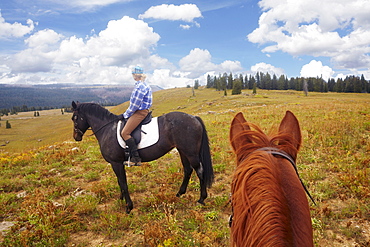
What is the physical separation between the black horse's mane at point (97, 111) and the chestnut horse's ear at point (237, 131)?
16.3ft

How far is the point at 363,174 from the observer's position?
581cm

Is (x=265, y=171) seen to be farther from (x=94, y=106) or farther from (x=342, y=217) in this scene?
(x=94, y=106)

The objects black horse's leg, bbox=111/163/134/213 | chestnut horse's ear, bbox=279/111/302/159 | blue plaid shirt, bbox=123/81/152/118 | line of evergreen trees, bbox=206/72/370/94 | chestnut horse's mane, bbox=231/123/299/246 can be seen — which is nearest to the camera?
chestnut horse's mane, bbox=231/123/299/246

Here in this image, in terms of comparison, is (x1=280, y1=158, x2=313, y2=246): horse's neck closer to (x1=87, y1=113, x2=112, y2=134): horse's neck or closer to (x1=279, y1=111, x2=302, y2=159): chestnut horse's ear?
(x1=279, y1=111, x2=302, y2=159): chestnut horse's ear

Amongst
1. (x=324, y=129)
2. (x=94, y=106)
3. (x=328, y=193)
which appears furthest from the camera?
(x=324, y=129)

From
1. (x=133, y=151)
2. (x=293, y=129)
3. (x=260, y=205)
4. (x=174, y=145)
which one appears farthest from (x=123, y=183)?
(x=260, y=205)

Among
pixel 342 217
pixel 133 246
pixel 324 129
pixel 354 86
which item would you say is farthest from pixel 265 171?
pixel 354 86

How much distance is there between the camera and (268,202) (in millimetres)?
1121

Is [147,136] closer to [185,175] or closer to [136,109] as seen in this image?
[136,109]

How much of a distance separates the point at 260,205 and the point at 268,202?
2.1 inches

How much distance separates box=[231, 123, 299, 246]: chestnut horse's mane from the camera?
1031mm

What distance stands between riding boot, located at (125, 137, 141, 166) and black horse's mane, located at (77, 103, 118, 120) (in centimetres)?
110

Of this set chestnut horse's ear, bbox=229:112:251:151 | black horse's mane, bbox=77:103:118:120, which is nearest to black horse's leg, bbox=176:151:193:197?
black horse's mane, bbox=77:103:118:120

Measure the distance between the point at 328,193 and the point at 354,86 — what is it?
116113 mm
